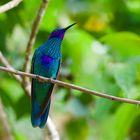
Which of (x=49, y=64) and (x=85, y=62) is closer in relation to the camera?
(x=49, y=64)

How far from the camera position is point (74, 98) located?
169 inches

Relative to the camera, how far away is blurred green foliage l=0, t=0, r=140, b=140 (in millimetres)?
3584

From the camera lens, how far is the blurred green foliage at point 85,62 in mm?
3584

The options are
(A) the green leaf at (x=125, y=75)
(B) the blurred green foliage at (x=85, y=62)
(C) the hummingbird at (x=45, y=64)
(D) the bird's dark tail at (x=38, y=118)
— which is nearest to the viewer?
(D) the bird's dark tail at (x=38, y=118)

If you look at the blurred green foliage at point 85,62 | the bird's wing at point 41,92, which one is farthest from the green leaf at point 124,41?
the bird's wing at point 41,92

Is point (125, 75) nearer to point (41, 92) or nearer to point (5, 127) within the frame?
point (41, 92)

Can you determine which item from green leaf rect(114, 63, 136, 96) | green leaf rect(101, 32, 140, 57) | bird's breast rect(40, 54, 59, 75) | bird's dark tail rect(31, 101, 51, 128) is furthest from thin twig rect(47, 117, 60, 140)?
green leaf rect(101, 32, 140, 57)

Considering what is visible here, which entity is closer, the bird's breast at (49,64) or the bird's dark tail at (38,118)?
the bird's dark tail at (38,118)

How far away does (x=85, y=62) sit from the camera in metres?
4.26

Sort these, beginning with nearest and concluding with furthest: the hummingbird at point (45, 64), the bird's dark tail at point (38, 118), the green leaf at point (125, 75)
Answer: the bird's dark tail at point (38, 118) < the green leaf at point (125, 75) < the hummingbird at point (45, 64)

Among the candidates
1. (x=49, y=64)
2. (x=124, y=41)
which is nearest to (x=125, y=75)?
(x=124, y=41)

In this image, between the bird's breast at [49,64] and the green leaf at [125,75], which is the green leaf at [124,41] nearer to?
the green leaf at [125,75]

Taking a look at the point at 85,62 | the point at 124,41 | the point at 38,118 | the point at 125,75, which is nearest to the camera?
the point at 38,118

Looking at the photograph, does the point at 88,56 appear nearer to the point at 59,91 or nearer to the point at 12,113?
the point at 59,91
